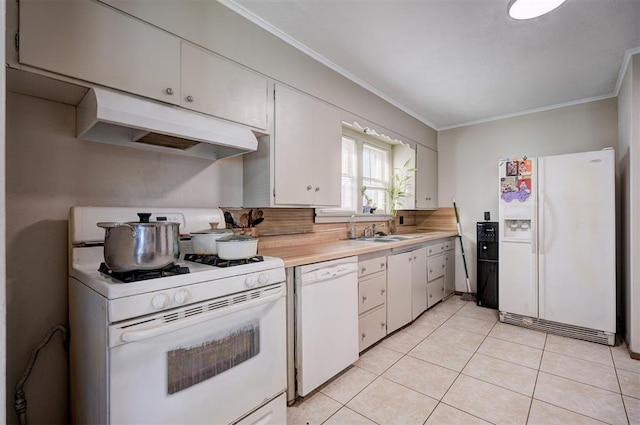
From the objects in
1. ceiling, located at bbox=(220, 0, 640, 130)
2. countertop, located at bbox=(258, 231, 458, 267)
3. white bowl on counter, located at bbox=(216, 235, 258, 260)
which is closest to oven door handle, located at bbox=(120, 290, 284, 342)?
white bowl on counter, located at bbox=(216, 235, 258, 260)

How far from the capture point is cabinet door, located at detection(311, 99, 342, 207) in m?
2.41

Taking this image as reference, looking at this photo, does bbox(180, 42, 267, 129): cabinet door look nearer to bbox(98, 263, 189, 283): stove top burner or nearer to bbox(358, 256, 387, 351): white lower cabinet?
bbox(98, 263, 189, 283): stove top burner

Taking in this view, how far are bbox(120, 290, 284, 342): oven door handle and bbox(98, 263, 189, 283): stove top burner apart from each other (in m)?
0.19

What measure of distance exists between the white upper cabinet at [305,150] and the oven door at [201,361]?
893 mm

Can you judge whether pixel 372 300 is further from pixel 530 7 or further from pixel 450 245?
pixel 530 7

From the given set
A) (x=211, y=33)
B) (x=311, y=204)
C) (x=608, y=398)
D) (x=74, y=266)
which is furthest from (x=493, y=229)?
(x=74, y=266)

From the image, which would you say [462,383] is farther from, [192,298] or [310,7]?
[310,7]

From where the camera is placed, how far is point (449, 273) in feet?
13.5

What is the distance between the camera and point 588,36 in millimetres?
2180

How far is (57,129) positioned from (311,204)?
1587 mm

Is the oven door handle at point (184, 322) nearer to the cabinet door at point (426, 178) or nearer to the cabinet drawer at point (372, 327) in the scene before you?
the cabinet drawer at point (372, 327)

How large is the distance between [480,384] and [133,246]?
92.4 inches

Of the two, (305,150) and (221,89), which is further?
(305,150)

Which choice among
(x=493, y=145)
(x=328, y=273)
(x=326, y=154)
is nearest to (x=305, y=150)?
(x=326, y=154)
